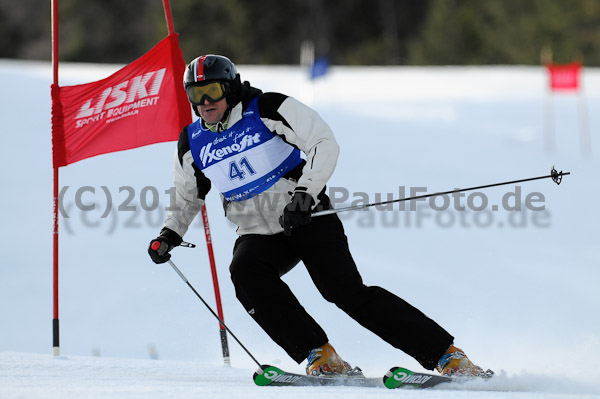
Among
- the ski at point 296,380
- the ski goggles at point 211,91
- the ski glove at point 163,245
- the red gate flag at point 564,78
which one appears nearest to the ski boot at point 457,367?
the ski at point 296,380

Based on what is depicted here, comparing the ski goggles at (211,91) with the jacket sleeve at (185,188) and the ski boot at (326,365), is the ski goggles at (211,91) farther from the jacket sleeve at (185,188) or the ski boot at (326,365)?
the ski boot at (326,365)

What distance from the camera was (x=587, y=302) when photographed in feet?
21.3

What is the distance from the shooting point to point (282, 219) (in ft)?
11.7

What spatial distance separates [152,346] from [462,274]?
2955 mm

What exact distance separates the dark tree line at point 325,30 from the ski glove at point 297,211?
25.7 m

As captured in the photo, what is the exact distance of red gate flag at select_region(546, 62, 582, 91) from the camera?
47.4 ft

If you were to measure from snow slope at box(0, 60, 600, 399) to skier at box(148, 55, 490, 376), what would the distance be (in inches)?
14.1

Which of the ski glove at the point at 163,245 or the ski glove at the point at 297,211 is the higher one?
the ski glove at the point at 297,211

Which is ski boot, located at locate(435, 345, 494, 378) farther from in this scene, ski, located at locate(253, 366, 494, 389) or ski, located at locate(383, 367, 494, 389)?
ski, located at locate(383, 367, 494, 389)

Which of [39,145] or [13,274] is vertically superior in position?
[39,145]

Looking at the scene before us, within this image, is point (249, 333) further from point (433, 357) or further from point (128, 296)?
point (433, 357)

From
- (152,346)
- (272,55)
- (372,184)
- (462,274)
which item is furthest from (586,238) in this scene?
(272,55)

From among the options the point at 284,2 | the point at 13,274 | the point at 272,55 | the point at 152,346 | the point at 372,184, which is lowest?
the point at 152,346

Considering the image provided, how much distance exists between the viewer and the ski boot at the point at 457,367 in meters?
3.42
